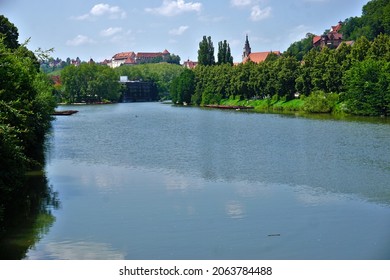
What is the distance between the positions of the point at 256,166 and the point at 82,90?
9256 centimetres

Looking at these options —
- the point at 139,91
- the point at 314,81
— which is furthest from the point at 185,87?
the point at 139,91

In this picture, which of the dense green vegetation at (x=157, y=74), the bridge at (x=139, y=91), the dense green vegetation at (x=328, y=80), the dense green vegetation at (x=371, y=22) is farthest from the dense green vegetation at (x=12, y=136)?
the dense green vegetation at (x=157, y=74)

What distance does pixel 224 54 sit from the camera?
326 feet

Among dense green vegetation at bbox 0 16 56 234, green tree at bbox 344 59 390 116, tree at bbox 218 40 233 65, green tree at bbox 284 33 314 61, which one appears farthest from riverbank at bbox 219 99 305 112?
dense green vegetation at bbox 0 16 56 234

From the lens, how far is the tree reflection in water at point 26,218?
1349 centimetres

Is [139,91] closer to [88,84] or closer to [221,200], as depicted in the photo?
[88,84]

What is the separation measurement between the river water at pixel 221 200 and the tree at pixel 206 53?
66958mm

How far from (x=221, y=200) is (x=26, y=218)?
18.6 ft

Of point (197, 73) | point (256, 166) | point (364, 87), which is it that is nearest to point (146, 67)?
point (197, 73)

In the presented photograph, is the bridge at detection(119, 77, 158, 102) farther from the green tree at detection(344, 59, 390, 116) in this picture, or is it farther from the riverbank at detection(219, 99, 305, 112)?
the green tree at detection(344, 59, 390, 116)

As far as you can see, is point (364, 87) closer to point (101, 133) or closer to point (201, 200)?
point (101, 133)

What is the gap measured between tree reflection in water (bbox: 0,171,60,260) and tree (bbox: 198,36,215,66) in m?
79.8

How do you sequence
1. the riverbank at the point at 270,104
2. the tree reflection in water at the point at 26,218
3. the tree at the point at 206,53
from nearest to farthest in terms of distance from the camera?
the tree reflection in water at the point at 26,218, the riverbank at the point at 270,104, the tree at the point at 206,53

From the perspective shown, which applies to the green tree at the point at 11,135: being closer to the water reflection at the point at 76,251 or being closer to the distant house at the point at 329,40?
the water reflection at the point at 76,251
